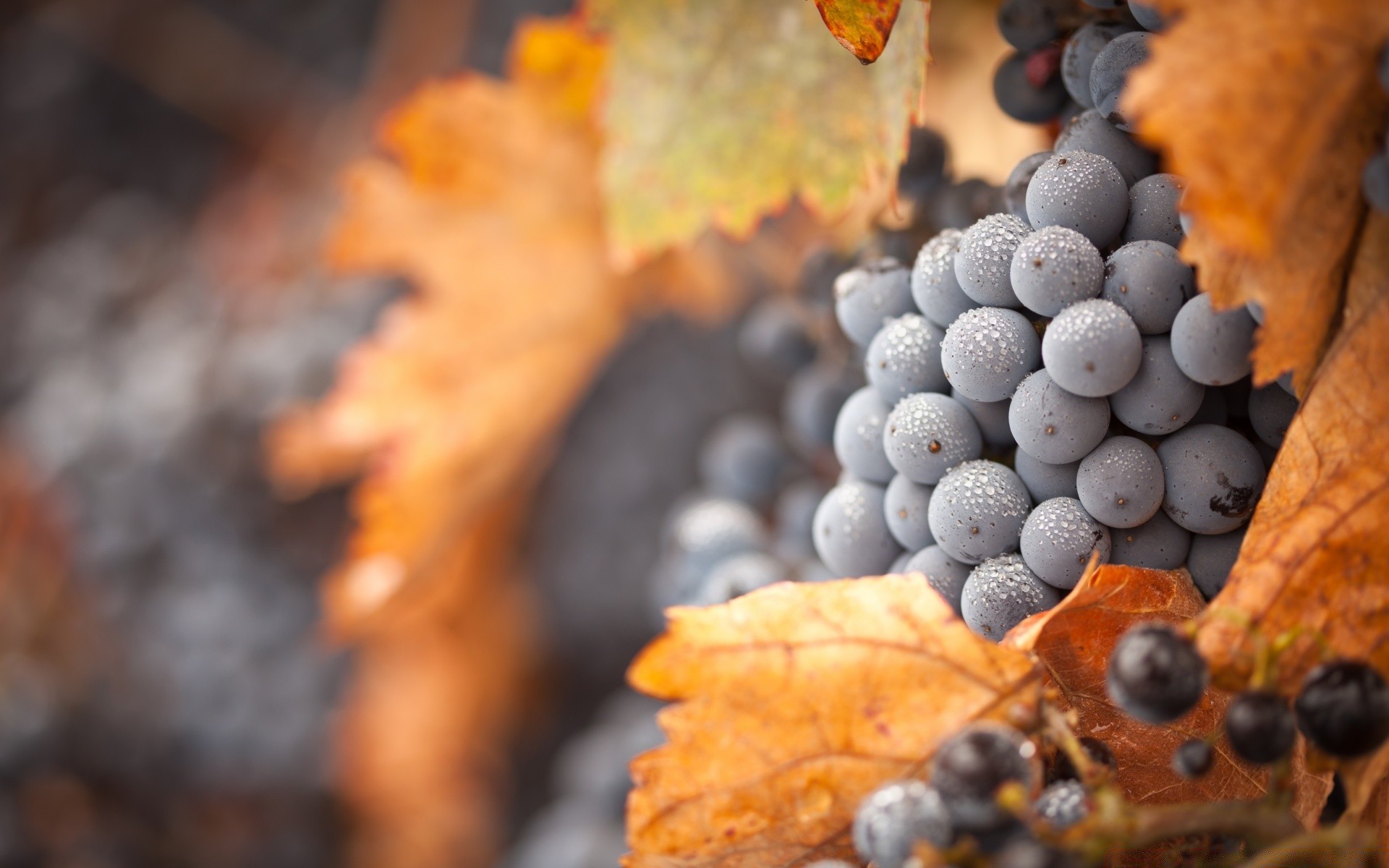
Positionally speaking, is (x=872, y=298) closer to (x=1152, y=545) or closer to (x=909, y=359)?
(x=909, y=359)

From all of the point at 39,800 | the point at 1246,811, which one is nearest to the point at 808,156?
the point at 1246,811

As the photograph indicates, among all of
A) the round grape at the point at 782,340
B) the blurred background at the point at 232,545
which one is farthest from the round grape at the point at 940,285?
the blurred background at the point at 232,545

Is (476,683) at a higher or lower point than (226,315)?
lower

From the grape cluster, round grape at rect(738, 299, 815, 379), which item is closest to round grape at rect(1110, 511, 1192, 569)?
the grape cluster

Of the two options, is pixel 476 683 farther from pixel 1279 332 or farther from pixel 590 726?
pixel 1279 332

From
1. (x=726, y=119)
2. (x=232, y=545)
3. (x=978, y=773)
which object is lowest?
(x=978, y=773)

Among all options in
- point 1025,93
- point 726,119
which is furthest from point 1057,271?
point 726,119
